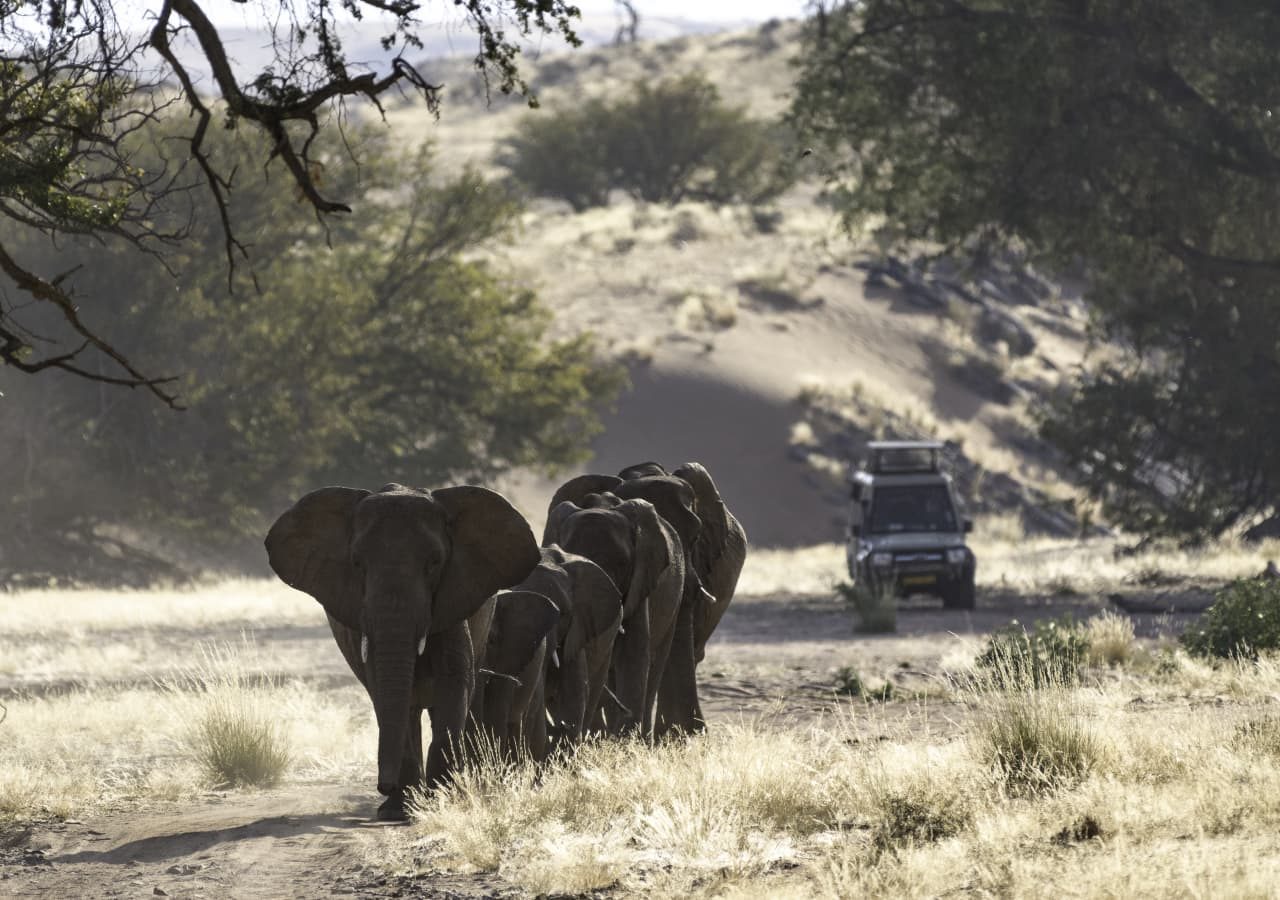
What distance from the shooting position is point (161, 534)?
144 feet

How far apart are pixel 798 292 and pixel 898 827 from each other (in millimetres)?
54729

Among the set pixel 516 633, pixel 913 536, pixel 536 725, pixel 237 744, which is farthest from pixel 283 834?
pixel 913 536

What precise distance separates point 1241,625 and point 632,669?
7.10 m

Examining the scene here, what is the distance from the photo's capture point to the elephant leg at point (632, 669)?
12.5m

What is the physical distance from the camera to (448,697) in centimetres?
1045

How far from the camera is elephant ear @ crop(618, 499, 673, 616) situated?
12.4 metres

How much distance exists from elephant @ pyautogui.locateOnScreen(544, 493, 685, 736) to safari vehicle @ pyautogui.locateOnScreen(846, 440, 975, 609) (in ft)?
52.1

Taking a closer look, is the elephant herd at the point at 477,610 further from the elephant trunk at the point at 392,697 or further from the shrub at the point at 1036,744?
the shrub at the point at 1036,744

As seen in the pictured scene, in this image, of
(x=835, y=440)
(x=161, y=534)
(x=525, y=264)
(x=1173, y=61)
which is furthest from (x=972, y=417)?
(x=1173, y=61)

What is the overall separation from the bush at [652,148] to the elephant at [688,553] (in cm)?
6417

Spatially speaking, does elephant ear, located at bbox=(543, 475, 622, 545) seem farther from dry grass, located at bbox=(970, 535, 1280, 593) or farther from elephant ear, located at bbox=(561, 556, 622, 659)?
dry grass, located at bbox=(970, 535, 1280, 593)

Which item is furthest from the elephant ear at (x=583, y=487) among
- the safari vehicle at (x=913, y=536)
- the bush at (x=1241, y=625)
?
the safari vehicle at (x=913, y=536)

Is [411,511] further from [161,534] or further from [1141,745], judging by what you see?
[161,534]

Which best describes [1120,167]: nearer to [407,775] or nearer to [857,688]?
[857,688]
